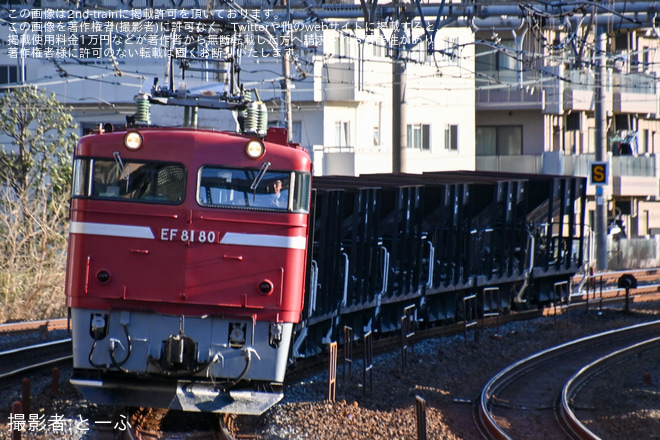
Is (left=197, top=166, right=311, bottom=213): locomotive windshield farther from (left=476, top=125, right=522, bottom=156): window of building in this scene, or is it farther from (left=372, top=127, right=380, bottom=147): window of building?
(left=476, top=125, right=522, bottom=156): window of building

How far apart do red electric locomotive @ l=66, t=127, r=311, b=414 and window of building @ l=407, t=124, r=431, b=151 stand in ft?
86.3

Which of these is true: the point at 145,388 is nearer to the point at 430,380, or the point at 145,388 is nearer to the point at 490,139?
the point at 430,380

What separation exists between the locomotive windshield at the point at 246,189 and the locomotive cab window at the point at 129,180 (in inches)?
10.0

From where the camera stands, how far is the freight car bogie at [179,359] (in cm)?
897

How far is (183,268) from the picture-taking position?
902 cm

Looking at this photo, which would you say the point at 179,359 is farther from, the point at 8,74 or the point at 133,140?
the point at 8,74

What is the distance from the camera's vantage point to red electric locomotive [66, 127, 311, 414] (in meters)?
8.98

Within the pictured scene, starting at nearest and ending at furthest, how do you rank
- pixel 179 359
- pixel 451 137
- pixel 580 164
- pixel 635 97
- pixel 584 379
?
pixel 179 359
pixel 584 379
pixel 580 164
pixel 451 137
pixel 635 97

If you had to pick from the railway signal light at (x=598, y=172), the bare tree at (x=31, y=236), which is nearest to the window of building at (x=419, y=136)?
the railway signal light at (x=598, y=172)

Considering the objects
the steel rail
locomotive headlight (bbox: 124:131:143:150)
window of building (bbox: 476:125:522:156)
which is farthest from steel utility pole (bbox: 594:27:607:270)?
locomotive headlight (bbox: 124:131:143:150)

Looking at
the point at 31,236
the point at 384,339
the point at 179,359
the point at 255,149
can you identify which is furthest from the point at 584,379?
the point at 31,236

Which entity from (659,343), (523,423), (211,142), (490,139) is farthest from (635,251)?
(211,142)

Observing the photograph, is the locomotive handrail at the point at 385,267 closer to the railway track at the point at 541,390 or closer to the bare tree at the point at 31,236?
the railway track at the point at 541,390

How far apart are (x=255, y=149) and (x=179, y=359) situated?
217 cm
